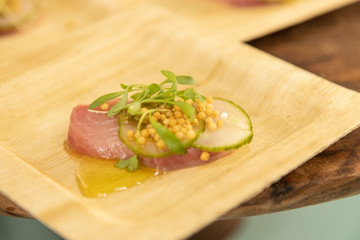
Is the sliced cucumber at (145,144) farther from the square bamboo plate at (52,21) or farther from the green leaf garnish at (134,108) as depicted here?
the square bamboo plate at (52,21)

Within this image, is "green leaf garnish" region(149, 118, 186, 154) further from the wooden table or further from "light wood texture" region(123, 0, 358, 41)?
"light wood texture" region(123, 0, 358, 41)

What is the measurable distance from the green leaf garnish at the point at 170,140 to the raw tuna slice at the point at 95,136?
0.14 meters

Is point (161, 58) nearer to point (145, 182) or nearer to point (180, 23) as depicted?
point (180, 23)

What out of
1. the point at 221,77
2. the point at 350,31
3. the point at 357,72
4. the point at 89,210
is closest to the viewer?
the point at 89,210

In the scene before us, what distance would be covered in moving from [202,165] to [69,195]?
38cm

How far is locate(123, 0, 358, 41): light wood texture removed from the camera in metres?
2.29

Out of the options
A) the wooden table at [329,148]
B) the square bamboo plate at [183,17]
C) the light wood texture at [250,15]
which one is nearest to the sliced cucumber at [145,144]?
the wooden table at [329,148]

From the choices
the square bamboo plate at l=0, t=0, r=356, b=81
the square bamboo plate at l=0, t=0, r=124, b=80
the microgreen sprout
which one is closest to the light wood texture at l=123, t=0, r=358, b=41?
the square bamboo plate at l=0, t=0, r=356, b=81

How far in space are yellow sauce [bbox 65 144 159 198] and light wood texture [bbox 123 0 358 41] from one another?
3.09 feet

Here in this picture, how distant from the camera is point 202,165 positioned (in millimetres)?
1430

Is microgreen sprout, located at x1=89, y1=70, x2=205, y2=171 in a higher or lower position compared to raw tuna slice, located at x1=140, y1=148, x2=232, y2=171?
higher

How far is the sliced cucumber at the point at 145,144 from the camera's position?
1.41m

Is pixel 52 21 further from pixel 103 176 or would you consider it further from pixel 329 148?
pixel 329 148

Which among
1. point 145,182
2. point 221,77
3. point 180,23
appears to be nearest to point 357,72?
point 221,77
